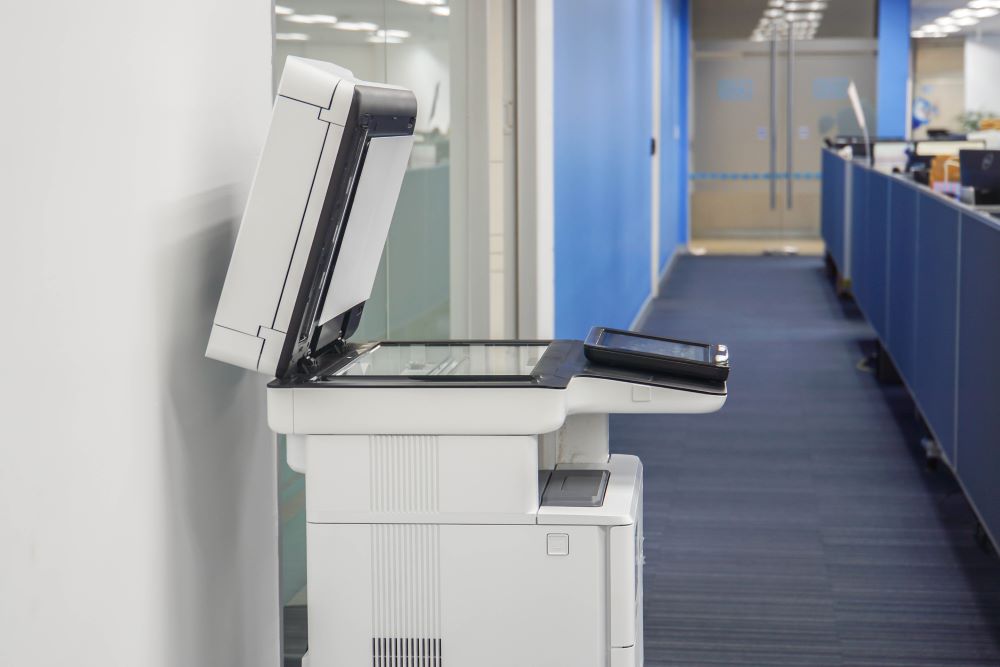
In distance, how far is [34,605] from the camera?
1.37 m

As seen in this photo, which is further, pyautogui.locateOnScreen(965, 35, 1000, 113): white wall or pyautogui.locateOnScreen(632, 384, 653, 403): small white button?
pyautogui.locateOnScreen(965, 35, 1000, 113): white wall

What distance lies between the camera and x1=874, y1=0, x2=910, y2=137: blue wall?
1448cm

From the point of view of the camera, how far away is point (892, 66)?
Answer: 47.6 ft

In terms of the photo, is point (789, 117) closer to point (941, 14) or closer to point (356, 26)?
point (941, 14)

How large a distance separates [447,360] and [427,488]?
0.31m

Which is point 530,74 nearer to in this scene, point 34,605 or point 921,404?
point 921,404

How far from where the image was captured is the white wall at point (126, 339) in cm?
133

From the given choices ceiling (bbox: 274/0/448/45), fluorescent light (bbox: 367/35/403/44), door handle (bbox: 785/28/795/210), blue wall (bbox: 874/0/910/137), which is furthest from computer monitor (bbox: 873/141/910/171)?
fluorescent light (bbox: 367/35/403/44)

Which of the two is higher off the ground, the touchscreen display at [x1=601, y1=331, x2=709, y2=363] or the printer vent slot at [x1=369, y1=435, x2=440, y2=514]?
the touchscreen display at [x1=601, y1=331, x2=709, y2=363]

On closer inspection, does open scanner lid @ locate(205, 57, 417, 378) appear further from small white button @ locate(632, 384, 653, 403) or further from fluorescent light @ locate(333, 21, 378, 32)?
fluorescent light @ locate(333, 21, 378, 32)

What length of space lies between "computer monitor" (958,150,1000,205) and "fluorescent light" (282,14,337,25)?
3945mm

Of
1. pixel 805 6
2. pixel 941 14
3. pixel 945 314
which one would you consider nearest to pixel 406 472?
pixel 945 314

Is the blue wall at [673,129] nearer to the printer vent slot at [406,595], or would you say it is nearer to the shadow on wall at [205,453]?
the shadow on wall at [205,453]

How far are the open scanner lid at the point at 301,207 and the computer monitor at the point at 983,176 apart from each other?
4.53m
